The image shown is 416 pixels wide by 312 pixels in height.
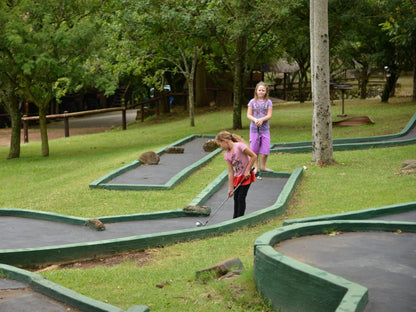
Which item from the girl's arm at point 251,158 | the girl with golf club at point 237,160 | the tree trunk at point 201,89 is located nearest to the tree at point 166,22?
the tree trunk at point 201,89

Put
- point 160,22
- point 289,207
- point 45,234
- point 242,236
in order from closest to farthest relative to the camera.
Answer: point 242,236, point 45,234, point 289,207, point 160,22

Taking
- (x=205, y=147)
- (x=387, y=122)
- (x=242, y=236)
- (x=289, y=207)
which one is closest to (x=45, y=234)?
(x=242, y=236)

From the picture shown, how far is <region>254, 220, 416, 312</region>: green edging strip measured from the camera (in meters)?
4.35

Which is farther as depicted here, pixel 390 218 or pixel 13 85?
pixel 13 85

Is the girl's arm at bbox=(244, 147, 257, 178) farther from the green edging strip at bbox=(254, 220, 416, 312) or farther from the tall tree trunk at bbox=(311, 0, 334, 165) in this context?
the tall tree trunk at bbox=(311, 0, 334, 165)

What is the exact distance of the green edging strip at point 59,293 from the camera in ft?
16.2

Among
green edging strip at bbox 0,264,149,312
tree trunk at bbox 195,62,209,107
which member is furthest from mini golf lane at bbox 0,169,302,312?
tree trunk at bbox 195,62,209,107

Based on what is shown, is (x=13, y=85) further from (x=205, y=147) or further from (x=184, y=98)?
(x=184, y=98)

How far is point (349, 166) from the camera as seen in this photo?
12305 mm

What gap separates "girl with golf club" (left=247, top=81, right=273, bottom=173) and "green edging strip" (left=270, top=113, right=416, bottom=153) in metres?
3.60

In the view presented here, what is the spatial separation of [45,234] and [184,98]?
24.2 m

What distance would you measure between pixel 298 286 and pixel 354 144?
34.3 ft

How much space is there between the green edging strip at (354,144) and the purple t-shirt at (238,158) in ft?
22.6

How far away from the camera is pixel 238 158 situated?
26.3ft
